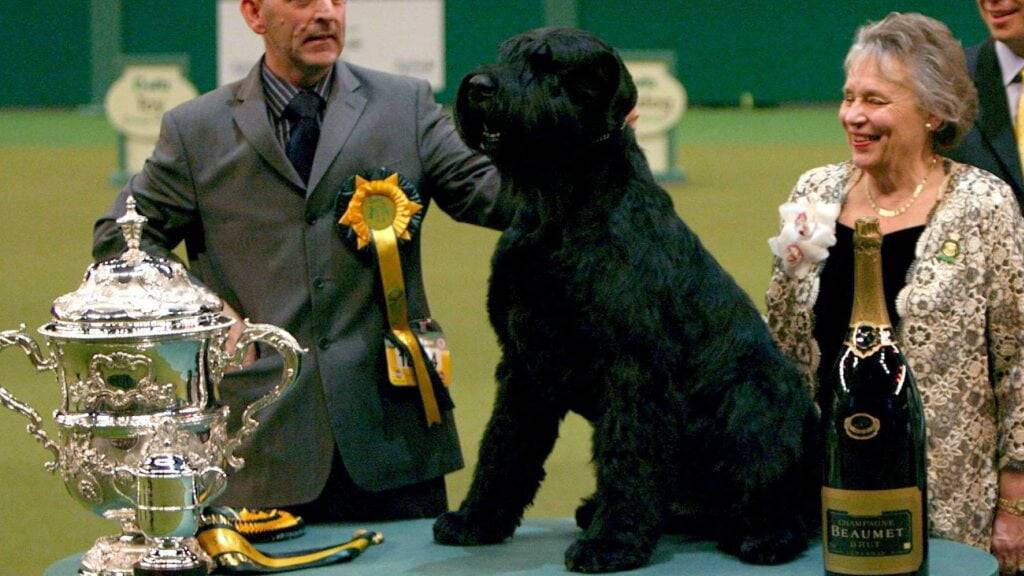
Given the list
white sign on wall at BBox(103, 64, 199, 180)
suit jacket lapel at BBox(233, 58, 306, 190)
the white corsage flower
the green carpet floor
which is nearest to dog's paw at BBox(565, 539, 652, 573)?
the white corsage flower

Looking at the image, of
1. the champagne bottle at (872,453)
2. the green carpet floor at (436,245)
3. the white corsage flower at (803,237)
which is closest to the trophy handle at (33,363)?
the champagne bottle at (872,453)

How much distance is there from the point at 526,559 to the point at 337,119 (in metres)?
1.00

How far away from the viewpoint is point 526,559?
7.56ft

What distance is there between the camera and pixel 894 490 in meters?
2.03

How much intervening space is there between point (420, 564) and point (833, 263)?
98cm

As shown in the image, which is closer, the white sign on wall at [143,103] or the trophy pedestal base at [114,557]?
the trophy pedestal base at [114,557]

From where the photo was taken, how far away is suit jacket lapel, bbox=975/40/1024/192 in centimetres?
338

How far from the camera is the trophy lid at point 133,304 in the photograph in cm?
214

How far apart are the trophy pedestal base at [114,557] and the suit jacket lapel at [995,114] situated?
2.00 meters

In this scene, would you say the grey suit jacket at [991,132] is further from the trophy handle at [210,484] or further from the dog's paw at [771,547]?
the trophy handle at [210,484]

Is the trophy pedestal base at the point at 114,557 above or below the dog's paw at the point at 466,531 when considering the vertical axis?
above

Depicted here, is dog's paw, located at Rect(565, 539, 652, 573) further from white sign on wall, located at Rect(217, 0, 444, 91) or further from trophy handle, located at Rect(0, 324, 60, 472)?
white sign on wall, located at Rect(217, 0, 444, 91)

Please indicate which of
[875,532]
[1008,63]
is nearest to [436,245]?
[1008,63]

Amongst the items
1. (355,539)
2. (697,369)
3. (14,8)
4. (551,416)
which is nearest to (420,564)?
(355,539)
